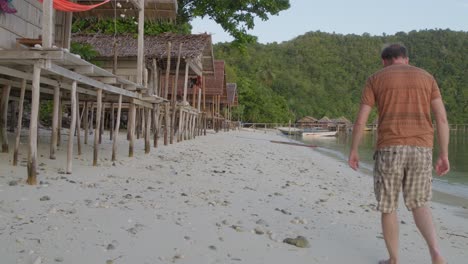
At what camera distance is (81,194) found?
477 centimetres

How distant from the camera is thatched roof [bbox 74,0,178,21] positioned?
32.4ft

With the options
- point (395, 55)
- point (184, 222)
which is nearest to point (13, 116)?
point (184, 222)

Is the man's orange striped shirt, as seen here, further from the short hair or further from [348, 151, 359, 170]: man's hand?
[348, 151, 359, 170]: man's hand

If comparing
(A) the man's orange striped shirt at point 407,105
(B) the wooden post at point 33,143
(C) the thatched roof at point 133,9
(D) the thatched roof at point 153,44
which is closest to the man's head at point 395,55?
(A) the man's orange striped shirt at point 407,105

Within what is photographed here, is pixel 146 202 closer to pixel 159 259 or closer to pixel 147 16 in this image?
pixel 159 259

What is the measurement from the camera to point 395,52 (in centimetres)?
329

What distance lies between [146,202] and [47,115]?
1228 cm

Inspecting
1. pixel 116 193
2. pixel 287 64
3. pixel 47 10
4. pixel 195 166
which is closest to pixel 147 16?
pixel 195 166

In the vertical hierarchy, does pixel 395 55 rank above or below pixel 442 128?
above

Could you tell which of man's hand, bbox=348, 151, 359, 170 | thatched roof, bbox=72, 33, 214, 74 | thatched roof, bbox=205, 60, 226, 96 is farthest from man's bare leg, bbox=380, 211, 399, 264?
thatched roof, bbox=205, 60, 226, 96

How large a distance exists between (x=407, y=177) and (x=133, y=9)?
8.31m

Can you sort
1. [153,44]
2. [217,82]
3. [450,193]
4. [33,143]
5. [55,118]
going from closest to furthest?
[33,143] → [55,118] → [450,193] → [153,44] → [217,82]

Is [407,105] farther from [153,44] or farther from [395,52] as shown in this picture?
[153,44]

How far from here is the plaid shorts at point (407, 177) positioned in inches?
121
